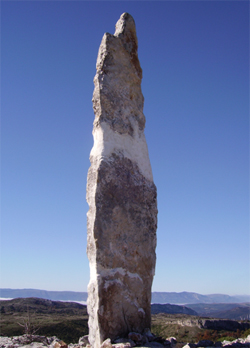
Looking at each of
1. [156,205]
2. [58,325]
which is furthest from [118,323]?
[58,325]

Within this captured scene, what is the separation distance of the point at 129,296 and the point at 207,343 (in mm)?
2082

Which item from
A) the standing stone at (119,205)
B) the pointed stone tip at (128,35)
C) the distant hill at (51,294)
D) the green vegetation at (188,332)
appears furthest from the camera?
the distant hill at (51,294)

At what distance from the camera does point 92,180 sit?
282 inches

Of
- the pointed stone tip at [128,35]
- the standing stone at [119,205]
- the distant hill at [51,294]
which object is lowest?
the distant hill at [51,294]

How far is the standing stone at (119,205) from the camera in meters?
6.50

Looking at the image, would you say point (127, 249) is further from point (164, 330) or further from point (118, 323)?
point (164, 330)

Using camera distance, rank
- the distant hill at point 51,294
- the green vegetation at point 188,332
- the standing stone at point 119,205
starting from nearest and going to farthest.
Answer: the standing stone at point 119,205
the green vegetation at point 188,332
the distant hill at point 51,294

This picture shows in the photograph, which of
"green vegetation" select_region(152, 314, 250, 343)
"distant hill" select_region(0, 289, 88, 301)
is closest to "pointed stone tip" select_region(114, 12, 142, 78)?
"green vegetation" select_region(152, 314, 250, 343)

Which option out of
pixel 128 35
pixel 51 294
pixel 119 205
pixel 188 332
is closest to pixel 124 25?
pixel 128 35

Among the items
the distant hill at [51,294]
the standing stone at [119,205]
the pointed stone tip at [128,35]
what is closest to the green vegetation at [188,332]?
the standing stone at [119,205]

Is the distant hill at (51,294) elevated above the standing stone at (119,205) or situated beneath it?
situated beneath

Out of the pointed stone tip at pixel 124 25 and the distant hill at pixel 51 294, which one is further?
the distant hill at pixel 51 294

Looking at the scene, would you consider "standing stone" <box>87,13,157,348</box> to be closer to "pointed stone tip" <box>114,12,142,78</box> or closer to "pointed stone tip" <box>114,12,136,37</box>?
"pointed stone tip" <box>114,12,142,78</box>

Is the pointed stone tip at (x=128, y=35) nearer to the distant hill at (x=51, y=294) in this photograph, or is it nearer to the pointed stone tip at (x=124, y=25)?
the pointed stone tip at (x=124, y=25)
